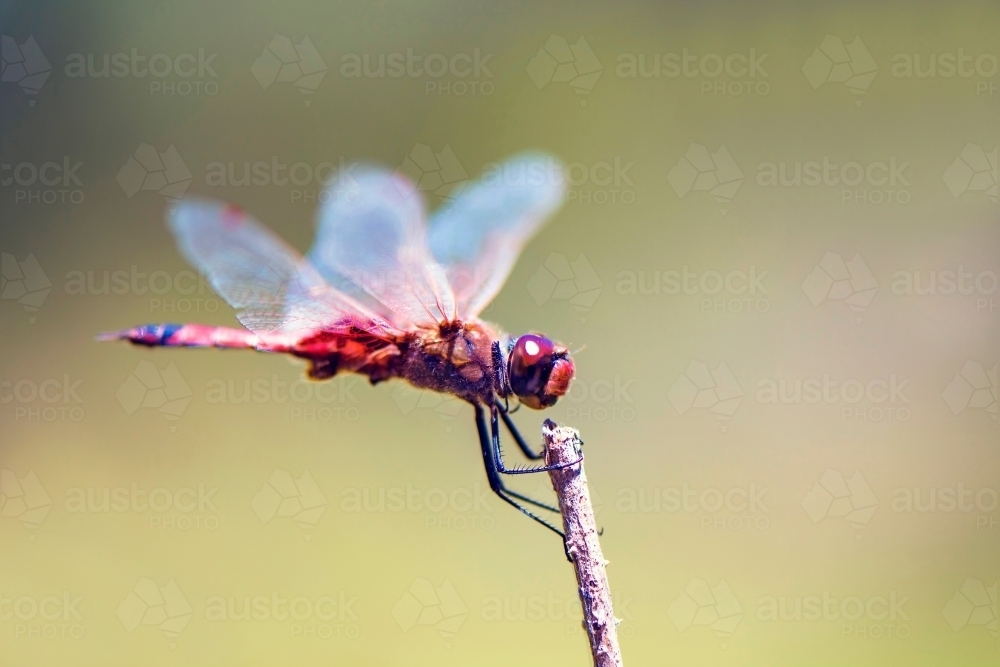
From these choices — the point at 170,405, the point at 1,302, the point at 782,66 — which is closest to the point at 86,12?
the point at 1,302

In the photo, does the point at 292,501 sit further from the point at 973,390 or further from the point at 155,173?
the point at 973,390

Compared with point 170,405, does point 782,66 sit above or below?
above

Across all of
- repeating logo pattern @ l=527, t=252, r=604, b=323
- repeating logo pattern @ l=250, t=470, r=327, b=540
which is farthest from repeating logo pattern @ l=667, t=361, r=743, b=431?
repeating logo pattern @ l=250, t=470, r=327, b=540

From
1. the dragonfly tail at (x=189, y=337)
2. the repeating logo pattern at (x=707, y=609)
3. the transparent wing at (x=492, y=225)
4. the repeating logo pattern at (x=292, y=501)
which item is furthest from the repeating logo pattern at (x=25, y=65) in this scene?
the repeating logo pattern at (x=707, y=609)

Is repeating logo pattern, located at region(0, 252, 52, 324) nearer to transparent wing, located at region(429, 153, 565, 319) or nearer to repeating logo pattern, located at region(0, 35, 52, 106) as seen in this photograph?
repeating logo pattern, located at region(0, 35, 52, 106)

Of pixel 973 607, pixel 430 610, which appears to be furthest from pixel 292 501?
pixel 973 607

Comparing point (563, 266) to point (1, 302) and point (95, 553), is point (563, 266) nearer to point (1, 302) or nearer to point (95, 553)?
point (95, 553)

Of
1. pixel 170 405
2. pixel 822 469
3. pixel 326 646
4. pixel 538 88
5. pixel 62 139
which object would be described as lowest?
pixel 326 646
